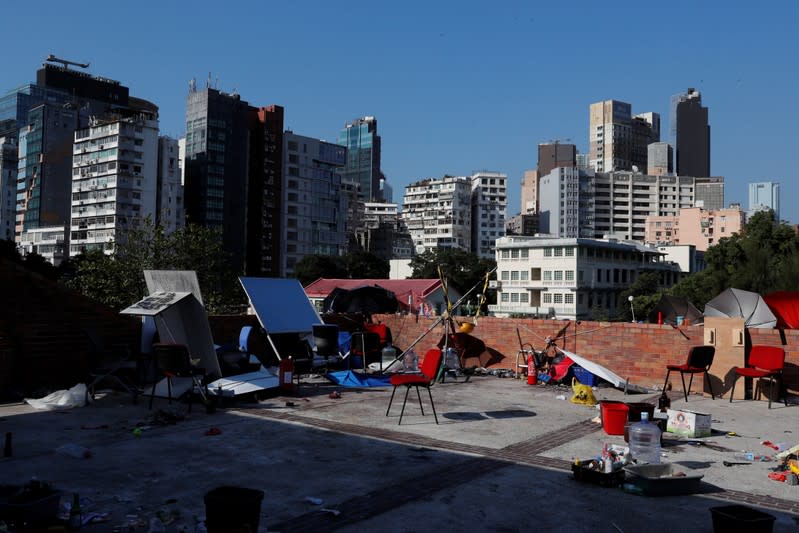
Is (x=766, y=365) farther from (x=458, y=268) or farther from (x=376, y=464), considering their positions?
(x=458, y=268)

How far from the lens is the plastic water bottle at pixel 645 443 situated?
27.3 feet

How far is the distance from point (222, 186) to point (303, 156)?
16.8 meters

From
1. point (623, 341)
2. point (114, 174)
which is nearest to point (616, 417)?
point (623, 341)

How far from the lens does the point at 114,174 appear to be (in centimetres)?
9800

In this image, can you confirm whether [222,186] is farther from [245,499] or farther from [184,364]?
[245,499]

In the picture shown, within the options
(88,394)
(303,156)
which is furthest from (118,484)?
(303,156)

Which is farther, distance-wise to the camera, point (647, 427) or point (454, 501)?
point (647, 427)

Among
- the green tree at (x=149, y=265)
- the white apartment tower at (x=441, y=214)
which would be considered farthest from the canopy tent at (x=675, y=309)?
the white apartment tower at (x=441, y=214)

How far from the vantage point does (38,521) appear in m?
5.45

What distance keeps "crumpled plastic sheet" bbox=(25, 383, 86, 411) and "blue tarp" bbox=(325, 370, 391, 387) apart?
17.3 feet

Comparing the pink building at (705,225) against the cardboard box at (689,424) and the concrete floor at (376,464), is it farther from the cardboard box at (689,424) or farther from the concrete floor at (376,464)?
the cardboard box at (689,424)

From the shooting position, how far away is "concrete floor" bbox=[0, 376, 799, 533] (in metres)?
6.24

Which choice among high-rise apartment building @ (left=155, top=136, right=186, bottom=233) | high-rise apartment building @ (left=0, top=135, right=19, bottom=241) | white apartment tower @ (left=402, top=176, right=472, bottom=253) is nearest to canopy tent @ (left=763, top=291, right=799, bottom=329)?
high-rise apartment building @ (left=155, top=136, right=186, bottom=233)

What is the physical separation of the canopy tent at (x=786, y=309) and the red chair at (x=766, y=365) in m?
2.37
